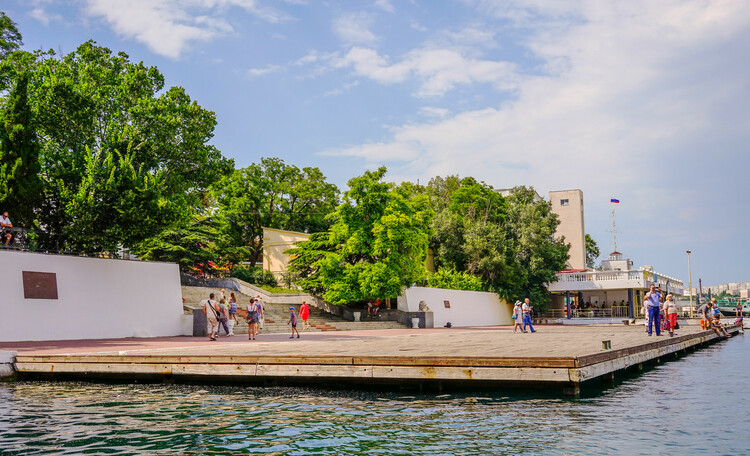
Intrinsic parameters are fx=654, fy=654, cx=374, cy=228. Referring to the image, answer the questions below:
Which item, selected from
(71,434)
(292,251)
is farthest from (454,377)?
(292,251)

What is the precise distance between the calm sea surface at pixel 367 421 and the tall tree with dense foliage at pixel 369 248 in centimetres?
2294

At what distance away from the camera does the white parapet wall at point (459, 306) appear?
1634 inches

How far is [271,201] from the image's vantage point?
54344 millimetres

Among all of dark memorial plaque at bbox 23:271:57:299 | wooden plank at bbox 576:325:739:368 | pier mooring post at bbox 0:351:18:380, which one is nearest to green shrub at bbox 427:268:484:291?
wooden plank at bbox 576:325:739:368

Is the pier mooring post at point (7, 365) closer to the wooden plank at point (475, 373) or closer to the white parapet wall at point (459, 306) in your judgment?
the wooden plank at point (475, 373)

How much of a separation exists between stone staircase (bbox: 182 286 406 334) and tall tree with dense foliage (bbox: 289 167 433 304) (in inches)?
51.7

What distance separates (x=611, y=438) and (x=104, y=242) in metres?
21.6

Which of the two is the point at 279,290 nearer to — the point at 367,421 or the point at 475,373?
the point at 475,373

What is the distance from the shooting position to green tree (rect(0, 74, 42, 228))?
81.6 ft

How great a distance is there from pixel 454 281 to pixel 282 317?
1804 cm

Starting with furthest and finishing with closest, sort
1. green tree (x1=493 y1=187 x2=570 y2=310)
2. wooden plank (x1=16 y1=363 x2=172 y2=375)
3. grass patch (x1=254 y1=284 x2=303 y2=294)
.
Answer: green tree (x1=493 y1=187 x2=570 y2=310) → grass patch (x1=254 y1=284 x2=303 y2=294) → wooden plank (x1=16 y1=363 x2=172 y2=375)

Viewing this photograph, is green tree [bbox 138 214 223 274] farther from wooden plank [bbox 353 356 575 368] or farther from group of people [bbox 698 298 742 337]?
group of people [bbox 698 298 742 337]

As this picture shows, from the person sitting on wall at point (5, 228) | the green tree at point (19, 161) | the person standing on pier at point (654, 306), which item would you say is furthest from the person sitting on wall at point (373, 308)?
the person sitting on wall at point (5, 228)

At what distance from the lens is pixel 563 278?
190 ft
